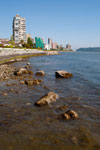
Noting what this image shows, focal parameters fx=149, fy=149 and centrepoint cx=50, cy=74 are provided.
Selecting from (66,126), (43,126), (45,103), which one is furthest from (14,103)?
(66,126)

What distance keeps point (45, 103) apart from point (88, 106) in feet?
10.8

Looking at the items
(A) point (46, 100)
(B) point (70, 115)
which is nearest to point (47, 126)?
(B) point (70, 115)

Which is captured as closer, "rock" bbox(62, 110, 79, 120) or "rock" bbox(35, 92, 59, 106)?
"rock" bbox(62, 110, 79, 120)

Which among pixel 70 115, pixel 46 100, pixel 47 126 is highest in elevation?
pixel 46 100

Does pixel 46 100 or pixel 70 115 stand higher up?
pixel 46 100

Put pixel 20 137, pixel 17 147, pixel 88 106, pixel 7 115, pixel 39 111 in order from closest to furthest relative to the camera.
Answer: pixel 17 147, pixel 20 137, pixel 7 115, pixel 39 111, pixel 88 106

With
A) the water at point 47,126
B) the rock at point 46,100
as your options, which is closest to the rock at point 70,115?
the water at point 47,126

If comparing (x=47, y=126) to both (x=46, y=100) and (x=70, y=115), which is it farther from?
(x=46, y=100)

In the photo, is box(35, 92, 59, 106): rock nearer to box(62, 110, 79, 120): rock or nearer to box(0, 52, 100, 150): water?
box(0, 52, 100, 150): water

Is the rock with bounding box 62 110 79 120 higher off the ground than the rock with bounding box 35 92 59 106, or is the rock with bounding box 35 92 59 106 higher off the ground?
the rock with bounding box 35 92 59 106

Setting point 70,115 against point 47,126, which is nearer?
point 47,126

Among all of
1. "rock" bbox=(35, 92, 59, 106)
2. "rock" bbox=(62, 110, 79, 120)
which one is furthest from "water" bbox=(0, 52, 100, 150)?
"rock" bbox=(35, 92, 59, 106)

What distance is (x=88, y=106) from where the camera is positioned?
11344 millimetres

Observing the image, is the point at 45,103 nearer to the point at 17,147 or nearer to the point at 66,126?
the point at 66,126
